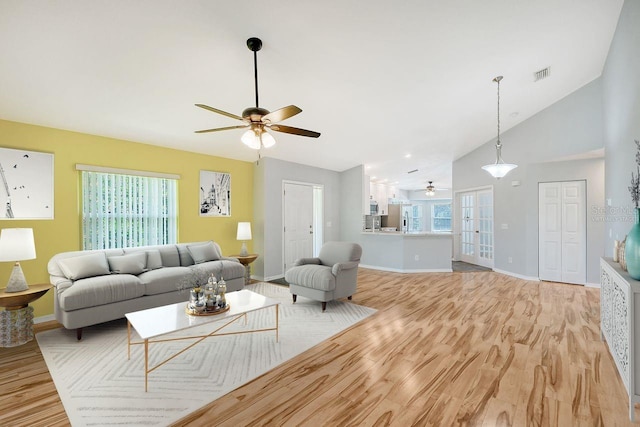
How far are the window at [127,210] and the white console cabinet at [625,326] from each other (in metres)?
5.39

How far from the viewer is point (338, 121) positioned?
4.75m

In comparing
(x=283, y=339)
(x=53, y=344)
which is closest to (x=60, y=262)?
(x=53, y=344)

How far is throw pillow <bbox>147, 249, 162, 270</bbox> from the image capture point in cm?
411

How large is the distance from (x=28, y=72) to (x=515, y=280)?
7.75 meters

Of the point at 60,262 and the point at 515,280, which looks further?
the point at 515,280

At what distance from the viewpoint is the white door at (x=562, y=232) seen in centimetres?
535

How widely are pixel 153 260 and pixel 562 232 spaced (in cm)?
707

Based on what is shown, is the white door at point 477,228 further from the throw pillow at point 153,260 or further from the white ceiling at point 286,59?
the throw pillow at point 153,260

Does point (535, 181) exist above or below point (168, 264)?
above

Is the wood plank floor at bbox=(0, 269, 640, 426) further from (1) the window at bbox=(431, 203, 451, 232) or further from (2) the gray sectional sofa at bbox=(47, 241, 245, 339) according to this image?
(1) the window at bbox=(431, 203, 451, 232)

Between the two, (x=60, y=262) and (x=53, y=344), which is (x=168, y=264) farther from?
(x=53, y=344)

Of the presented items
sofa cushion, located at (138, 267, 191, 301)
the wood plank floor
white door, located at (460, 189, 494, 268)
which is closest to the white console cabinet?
the wood plank floor

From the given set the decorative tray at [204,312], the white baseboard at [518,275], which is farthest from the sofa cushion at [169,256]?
the white baseboard at [518,275]

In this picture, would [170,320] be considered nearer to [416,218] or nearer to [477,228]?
[477,228]
